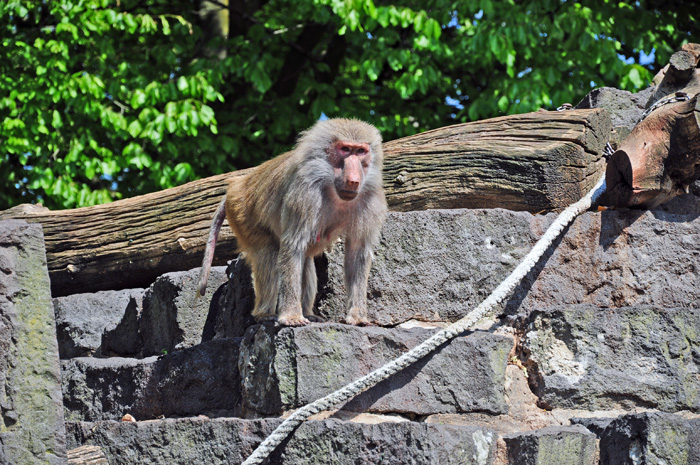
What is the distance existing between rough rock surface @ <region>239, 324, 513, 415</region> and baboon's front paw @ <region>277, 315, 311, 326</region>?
102 mm

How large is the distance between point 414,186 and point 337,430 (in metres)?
2.34

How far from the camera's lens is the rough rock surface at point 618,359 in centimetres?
474

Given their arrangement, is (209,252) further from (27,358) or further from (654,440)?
(654,440)

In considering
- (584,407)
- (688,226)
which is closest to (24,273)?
(584,407)

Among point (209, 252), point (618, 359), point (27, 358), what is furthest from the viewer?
point (209, 252)

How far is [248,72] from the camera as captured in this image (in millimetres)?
10633

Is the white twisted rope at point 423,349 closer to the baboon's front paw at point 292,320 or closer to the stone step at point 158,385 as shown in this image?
the baboon's front paw at point 292,320

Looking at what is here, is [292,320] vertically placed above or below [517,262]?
below

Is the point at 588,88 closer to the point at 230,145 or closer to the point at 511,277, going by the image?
the point at 230,145

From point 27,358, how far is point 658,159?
12.2 ft

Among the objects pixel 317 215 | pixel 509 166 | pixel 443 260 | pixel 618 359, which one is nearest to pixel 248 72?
pixel 509 166

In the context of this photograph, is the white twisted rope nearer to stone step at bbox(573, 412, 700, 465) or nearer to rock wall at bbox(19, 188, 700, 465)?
rock wall at bbox(19, 188, 700, 465)

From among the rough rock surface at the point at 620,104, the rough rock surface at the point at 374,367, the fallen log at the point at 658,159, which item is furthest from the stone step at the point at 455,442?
the rough rock surface at the point at 620,104

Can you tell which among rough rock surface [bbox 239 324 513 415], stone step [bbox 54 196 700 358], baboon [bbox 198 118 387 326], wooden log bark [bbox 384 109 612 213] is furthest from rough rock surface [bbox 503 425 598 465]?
wooden log bark [bbox 384 109 612 213]
